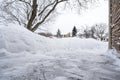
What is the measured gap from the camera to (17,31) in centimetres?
496

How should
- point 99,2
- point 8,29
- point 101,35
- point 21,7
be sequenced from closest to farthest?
point 8,29
point 99,2
point 21,7
point 101,35

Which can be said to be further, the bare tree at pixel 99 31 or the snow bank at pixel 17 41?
the bare tree at pixel 99 31

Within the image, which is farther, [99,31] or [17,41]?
[99,31]

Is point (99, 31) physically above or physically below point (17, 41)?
above

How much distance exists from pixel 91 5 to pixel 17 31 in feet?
25.4

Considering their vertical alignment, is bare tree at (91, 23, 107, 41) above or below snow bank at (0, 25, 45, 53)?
above

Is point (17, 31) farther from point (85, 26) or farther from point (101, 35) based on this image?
point (85, 26)

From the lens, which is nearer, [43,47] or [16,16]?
[43,47]

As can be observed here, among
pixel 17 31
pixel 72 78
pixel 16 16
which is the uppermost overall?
pixel 16 16

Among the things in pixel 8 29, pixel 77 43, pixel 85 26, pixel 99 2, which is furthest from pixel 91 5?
pixel 85 26

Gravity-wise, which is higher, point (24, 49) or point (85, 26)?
→ point (85, 26)

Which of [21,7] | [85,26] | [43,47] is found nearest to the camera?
[43,47]

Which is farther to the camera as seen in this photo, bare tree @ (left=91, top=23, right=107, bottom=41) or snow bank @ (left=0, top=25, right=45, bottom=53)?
bare tree @ (left=91, top=23, right=107, bottom=41)

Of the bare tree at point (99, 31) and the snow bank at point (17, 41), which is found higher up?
the bare tree at point (99, 31)
